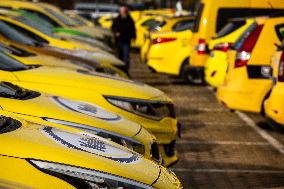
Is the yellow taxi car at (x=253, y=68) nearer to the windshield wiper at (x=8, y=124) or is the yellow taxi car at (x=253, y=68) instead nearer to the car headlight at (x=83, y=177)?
the windshield wiper at (x=8, y=124)

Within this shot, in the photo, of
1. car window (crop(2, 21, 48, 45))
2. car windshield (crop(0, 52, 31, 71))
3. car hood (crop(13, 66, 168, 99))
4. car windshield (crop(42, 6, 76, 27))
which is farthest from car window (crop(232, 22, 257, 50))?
car windshield (crop(42, 6, 76, 27))

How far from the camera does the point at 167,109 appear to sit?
8156 mm

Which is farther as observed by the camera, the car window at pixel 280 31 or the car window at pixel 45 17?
the car window at pixel 45 17

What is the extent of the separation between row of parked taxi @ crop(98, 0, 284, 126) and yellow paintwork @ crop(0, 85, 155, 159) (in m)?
2.35

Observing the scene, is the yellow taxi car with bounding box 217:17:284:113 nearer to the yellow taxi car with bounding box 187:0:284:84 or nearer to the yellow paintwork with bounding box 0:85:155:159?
the yellow paintwork with bounding box 0:85:155:159

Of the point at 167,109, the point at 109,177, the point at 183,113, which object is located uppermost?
the point at 109,177

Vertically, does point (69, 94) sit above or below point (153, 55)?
above

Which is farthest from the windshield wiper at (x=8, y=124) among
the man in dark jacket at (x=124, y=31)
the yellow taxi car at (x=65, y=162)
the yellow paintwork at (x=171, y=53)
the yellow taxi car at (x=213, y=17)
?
the man in dark jacket at (x=124, y=31)

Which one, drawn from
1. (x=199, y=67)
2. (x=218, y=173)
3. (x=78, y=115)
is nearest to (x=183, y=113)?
(x=199, y=67)

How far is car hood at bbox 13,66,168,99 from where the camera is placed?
7648 mm

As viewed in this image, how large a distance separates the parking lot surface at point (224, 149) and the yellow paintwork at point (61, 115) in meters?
1.46

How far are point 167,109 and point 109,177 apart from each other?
404cm

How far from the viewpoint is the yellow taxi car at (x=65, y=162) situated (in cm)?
389

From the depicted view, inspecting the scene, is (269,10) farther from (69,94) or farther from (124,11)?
(69,94)
